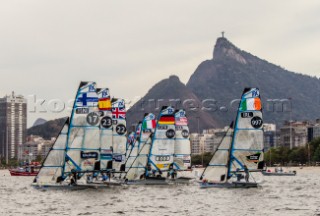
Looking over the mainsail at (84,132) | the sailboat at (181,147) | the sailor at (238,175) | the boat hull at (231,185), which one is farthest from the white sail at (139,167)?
the sailor at (238,175)

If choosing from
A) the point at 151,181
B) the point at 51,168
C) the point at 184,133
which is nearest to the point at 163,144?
the point at 151,181

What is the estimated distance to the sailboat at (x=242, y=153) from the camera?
85.5 meters

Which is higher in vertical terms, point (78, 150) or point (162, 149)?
point (162, 149)

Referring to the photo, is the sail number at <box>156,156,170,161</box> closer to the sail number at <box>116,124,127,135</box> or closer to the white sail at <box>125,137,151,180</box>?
the white sail at <box>125,137,151,180</box>

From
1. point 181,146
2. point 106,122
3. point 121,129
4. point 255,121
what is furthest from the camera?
point 181,146

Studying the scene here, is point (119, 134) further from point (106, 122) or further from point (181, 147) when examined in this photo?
point (181, 147)

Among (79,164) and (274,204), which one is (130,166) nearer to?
(79,164)

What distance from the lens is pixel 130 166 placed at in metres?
108

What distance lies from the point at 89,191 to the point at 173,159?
92.0ft

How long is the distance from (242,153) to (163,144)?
2046 cm

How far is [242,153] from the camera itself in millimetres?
86062

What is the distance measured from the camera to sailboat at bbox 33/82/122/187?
8581cm

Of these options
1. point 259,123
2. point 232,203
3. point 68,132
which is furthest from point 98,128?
point 232,203

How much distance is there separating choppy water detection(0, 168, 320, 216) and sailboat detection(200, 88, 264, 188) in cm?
157
